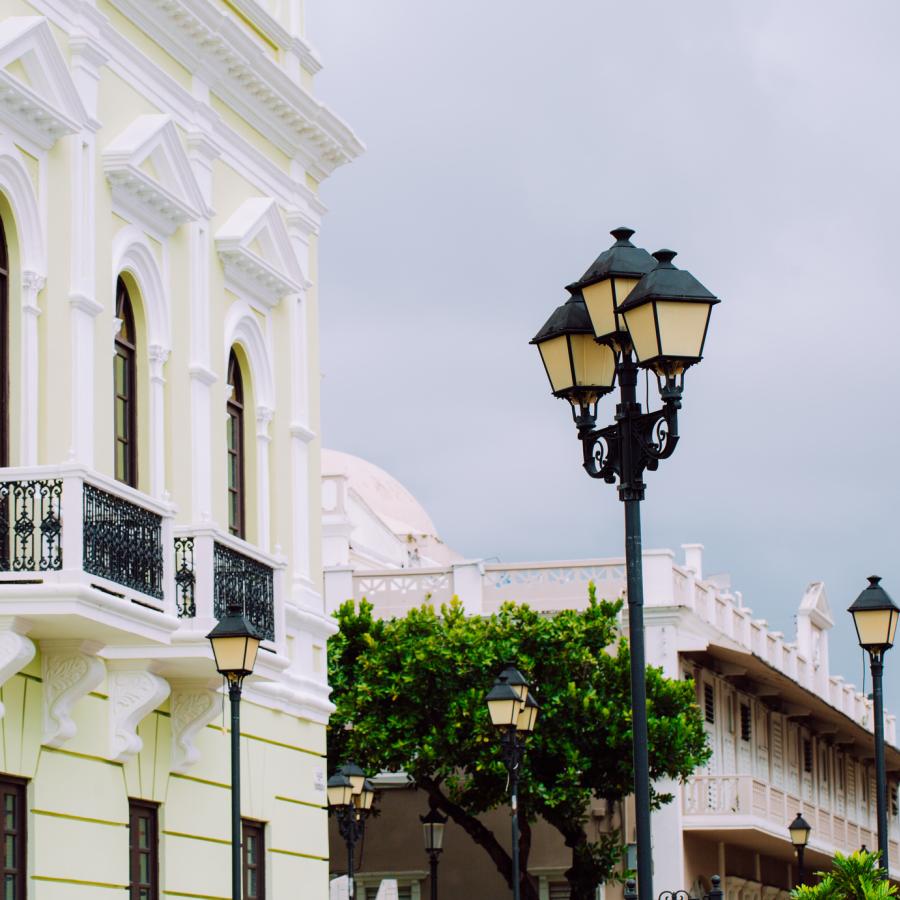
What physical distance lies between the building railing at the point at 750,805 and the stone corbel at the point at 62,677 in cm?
2305

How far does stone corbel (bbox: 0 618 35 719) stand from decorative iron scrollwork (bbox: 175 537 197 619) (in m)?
2.41

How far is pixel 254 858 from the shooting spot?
65.2ft

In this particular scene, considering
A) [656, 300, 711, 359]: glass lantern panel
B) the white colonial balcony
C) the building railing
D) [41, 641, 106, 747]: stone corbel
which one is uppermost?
[656, 300, 711, 359]: glass lantern panel

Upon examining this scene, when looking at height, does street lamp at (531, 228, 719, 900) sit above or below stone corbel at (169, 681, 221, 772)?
above

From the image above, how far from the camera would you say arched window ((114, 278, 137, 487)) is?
1778 centimetres

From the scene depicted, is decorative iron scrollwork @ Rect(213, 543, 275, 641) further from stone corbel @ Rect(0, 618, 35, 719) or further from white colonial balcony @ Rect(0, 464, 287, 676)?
stone corbel @ Rect(0, 618, 35, 719)

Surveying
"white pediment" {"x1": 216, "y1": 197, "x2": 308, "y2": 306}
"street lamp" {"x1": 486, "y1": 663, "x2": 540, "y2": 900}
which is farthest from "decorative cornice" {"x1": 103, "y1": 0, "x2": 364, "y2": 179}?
"street lamp" {"x1": 486, "y1": 663, "x2": 540, "y2": 900}

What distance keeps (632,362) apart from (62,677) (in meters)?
6.07

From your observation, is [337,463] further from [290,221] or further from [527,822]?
[290,221]

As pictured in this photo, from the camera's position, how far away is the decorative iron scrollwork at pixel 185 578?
17109 millimetres

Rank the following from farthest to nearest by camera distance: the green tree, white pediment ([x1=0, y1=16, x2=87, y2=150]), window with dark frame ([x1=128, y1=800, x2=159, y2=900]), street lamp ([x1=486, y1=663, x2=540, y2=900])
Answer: the green tree < street lamp ([x1=486, y1=663, x2=540, y2=900]) < window with dark frame ([x1=128, y1=800, x2=159, y2=900]) < white pediment ([x1=0, y1=16, x2=87, y2=150])

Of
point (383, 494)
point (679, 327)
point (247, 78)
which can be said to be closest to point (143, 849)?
point (247, 78)

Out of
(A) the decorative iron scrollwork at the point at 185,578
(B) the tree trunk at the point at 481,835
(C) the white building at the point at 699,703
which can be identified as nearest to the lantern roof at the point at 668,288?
(A) the decorative iron scrollwork at the point at 185,578

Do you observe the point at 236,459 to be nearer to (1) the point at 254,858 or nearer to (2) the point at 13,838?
(1) the point at 254,858
